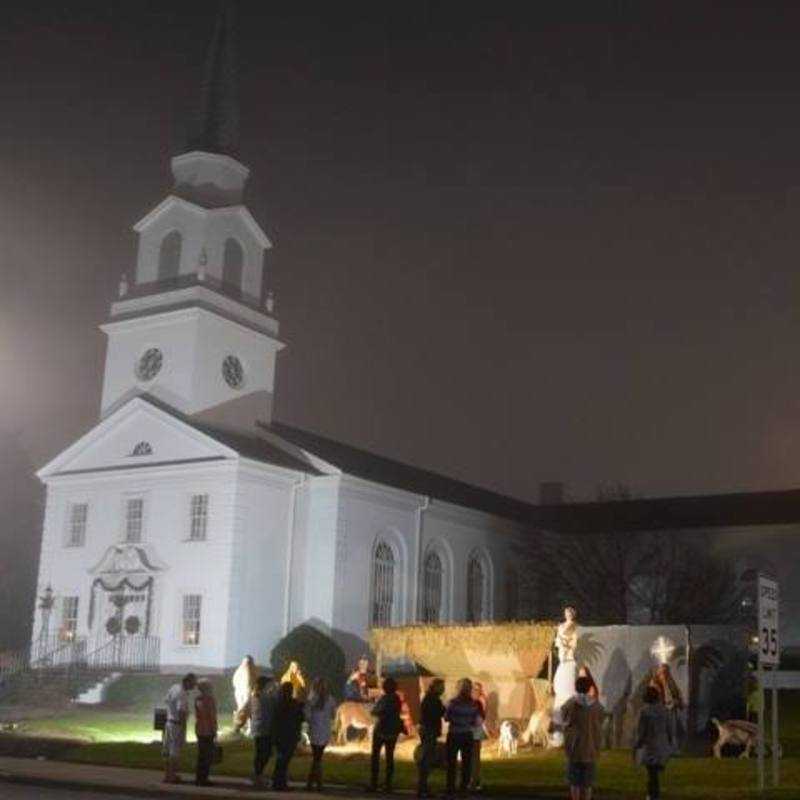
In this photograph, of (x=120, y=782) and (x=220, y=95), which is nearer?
(x=120, y=782)

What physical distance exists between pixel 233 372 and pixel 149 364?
3048 mm

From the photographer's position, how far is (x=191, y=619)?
3897 cm

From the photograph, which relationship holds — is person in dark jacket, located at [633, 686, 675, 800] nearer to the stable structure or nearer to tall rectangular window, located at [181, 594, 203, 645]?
the stable structure

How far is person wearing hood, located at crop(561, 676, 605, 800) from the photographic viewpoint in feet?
52.0

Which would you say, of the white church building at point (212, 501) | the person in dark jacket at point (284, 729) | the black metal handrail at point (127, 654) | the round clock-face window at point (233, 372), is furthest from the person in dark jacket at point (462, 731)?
the round clock-face window at point (233, 372)

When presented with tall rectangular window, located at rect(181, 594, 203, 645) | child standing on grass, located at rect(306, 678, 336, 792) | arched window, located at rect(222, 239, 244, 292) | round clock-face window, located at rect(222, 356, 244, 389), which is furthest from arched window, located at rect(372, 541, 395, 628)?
child standing on grass, located at rect(306, 678, 336, 792)

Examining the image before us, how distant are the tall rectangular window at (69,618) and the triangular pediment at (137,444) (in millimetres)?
4603

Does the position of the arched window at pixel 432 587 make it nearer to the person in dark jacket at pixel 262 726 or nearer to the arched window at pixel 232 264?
the arched window at pixel 232 264

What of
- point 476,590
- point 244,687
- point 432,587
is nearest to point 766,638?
point 244,687

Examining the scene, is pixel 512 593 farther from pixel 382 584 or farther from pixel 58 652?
pixel 58 652

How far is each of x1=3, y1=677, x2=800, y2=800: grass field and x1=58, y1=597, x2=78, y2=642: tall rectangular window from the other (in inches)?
416

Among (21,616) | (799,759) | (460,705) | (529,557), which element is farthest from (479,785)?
(21,616)

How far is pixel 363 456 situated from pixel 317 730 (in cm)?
3597

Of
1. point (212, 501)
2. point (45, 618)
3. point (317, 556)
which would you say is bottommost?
point (45, 618)
